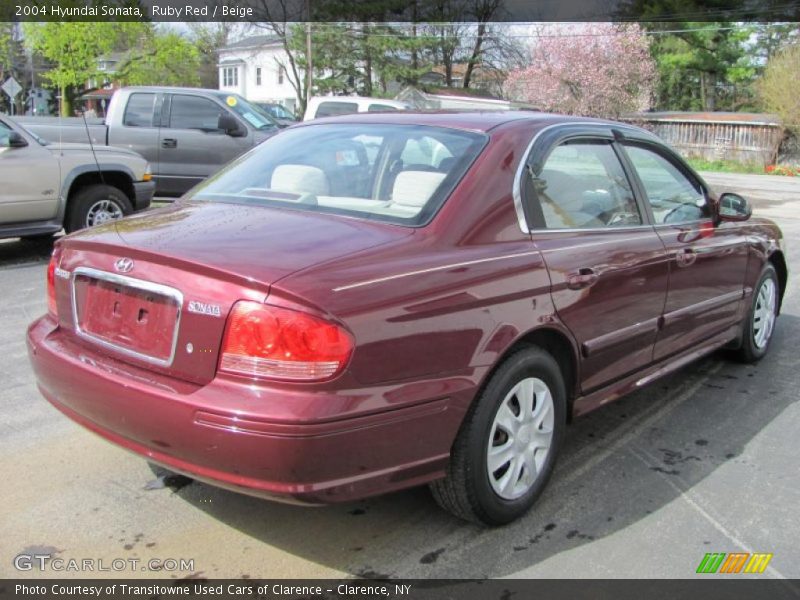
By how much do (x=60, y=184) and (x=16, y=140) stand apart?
0.63 m

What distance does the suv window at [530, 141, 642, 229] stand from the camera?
138 inches

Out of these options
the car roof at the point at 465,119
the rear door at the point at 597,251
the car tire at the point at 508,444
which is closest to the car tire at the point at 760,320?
the rear door at the point at 597,251

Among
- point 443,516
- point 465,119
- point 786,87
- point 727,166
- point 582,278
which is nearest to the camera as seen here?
point 443,516

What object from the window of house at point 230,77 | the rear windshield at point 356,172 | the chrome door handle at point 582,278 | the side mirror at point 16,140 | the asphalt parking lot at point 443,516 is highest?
the window of house at point 230,77

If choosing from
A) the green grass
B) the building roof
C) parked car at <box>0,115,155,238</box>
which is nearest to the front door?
parked car at <box>0,115,155,238</box>

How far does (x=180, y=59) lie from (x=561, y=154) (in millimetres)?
47213

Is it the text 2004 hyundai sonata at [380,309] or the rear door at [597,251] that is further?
the rear door at [597,251]

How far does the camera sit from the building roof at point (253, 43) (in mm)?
60391

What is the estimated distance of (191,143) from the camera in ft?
36.8

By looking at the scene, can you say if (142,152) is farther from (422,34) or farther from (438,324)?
(422,34)

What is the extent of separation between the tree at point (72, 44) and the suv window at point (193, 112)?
33.4m

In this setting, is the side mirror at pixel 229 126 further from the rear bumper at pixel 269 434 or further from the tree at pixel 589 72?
the tree at pixel 589 72

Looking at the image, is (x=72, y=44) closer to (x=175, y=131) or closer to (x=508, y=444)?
(x=175, y=131)

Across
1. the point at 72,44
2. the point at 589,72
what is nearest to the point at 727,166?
the point at 589,72
